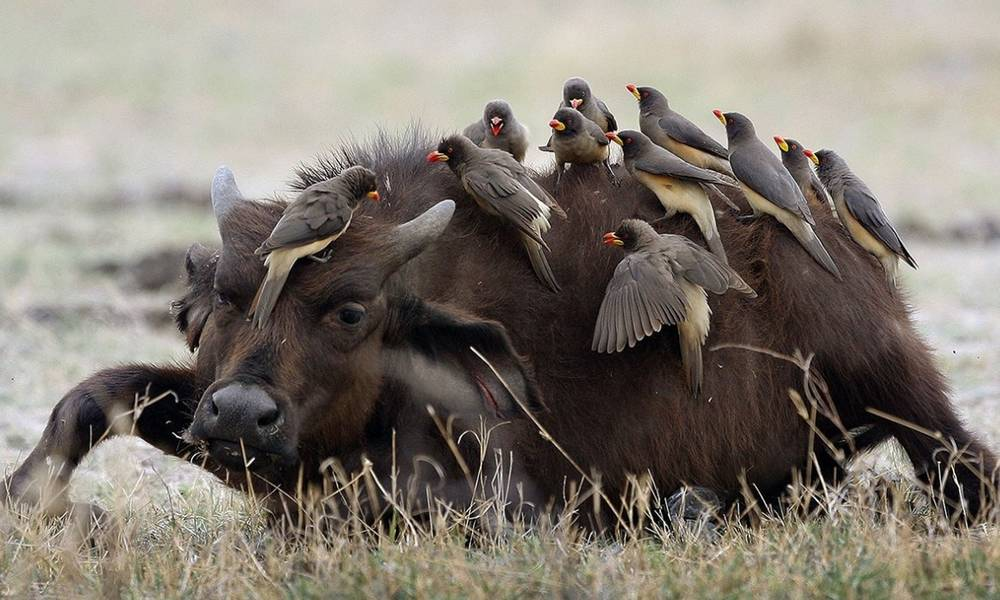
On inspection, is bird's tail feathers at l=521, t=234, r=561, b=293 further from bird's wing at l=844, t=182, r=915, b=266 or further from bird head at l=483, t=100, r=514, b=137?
bird's wing at l=844, t=182, r=915, b=266

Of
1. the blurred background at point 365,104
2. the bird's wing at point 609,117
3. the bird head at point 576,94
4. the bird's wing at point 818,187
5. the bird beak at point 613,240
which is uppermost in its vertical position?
the bird head at point 576,94

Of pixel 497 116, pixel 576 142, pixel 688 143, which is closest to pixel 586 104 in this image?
pixel 497 116

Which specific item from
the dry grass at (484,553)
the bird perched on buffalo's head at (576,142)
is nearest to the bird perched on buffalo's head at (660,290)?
the dry grass at (484,553)

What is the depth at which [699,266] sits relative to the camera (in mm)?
5195

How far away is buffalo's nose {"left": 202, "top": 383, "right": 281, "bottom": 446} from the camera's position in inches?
180

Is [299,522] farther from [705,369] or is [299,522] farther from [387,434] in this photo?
[705,369]

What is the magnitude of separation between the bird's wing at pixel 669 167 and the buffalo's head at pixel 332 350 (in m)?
0.97

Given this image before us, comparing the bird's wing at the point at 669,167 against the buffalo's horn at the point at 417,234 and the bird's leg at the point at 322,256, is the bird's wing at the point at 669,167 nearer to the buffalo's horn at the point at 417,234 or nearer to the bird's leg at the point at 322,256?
the buffalo's horn at the point at 417,234

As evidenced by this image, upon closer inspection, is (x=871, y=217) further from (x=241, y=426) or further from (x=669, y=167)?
(x=241, y=426)

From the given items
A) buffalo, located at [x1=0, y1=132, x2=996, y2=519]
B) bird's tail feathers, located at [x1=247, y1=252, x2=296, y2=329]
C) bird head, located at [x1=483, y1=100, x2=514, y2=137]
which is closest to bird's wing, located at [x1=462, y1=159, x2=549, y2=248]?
buffalo, located at [x1=0, y1=132, x2=996, y2=519]

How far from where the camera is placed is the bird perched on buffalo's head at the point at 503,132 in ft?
21.0

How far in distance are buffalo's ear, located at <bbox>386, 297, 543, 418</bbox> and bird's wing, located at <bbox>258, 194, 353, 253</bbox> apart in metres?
0.41

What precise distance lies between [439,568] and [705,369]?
1656 mm

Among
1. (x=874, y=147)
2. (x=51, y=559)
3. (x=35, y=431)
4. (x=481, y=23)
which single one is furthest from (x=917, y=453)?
(x=481, y=23)
